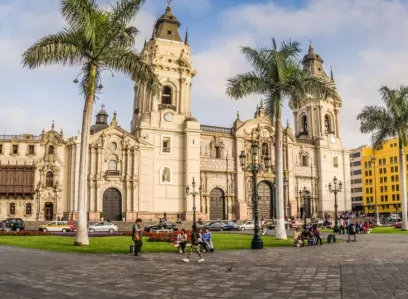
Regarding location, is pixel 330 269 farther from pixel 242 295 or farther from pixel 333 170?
pixel 333 170

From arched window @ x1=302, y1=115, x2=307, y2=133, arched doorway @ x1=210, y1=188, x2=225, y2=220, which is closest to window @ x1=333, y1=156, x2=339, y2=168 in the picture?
arched window @ x1=302, y1=115, x2=307, y2=133

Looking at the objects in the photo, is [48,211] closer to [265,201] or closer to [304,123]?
[265,201]

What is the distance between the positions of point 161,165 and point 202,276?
3964cm

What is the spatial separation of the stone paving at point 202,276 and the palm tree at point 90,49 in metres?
6.39

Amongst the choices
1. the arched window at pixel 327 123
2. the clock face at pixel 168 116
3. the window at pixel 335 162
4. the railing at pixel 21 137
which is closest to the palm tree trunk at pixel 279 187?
the clock face at pixel 168 116

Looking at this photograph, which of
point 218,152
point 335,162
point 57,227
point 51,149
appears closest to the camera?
point 57,227

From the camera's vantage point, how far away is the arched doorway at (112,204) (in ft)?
162

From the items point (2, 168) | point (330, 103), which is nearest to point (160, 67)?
point (2, 168)

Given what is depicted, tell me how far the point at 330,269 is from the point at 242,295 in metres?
5.06

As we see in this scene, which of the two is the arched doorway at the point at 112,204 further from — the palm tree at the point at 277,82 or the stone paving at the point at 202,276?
the stone paving at the point at 202,276

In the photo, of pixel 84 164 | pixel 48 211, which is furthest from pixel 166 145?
pixel 84 164

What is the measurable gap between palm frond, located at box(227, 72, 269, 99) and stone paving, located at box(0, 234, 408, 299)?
44.5 feet

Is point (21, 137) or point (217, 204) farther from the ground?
point (21, 137)

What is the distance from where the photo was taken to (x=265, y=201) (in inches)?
2333
